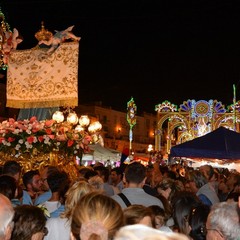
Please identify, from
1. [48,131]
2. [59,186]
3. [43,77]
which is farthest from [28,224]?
[43,77]

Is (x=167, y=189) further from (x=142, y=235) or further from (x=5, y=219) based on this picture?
(x=142, y=235)

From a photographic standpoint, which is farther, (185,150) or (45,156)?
(45,156)

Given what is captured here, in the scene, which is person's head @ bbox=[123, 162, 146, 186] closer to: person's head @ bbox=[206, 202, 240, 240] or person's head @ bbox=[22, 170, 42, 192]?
person's head @ bbox=[22, 170, 42, 192]

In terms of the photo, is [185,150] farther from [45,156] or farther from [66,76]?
[66,76]

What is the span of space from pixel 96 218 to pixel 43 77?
10.7 meters

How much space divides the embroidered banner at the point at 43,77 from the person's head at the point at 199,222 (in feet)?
28.6

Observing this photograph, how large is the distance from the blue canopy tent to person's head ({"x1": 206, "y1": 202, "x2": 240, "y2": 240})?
15.3ft

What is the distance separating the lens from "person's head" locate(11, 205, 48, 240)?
14.1ft

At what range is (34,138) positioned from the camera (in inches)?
451

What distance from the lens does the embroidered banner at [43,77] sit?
1370 centimetres

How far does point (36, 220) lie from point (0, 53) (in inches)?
411

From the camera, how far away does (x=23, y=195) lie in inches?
295

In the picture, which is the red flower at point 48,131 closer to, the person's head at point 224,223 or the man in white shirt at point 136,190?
the man in white shirt at point 136,190

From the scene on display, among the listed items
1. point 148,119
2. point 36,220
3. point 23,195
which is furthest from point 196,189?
point 148,119
